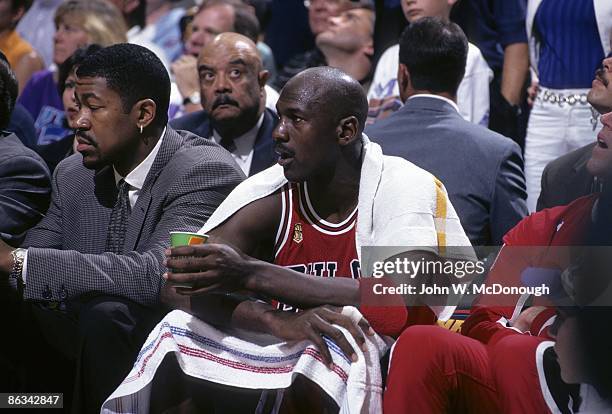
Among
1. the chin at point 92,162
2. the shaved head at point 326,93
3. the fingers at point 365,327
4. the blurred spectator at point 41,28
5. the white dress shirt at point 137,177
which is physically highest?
the shaved head at point 326,93

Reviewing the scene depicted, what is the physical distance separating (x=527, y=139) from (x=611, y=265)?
221cm

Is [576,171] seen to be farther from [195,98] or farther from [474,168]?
[195,98]

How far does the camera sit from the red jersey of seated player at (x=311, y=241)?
3729mm

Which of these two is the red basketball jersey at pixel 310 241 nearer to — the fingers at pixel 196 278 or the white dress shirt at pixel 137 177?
the fingers at pixel 196 278

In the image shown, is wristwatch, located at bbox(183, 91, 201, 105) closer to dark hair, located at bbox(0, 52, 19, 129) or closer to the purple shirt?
the purple shirt

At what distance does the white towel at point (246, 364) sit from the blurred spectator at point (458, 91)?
228cm

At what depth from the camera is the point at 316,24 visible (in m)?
6.75

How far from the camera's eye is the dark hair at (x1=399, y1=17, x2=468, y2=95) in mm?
4867

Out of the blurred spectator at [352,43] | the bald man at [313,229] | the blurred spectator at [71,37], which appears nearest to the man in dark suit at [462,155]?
the bald man at [313,229]

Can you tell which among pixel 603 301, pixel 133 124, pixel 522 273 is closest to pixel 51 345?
pixel 133 124

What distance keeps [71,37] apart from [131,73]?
2.43 meters

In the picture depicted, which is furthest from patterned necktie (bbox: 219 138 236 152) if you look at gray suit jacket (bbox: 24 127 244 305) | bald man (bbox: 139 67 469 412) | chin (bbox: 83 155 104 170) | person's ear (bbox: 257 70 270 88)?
bald man (bbox: 139 67 469 412)

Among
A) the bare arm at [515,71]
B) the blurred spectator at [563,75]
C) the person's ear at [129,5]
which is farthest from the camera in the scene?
the person's ear at [129,5]

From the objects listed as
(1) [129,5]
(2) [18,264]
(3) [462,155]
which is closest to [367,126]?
(3) [462,155]
